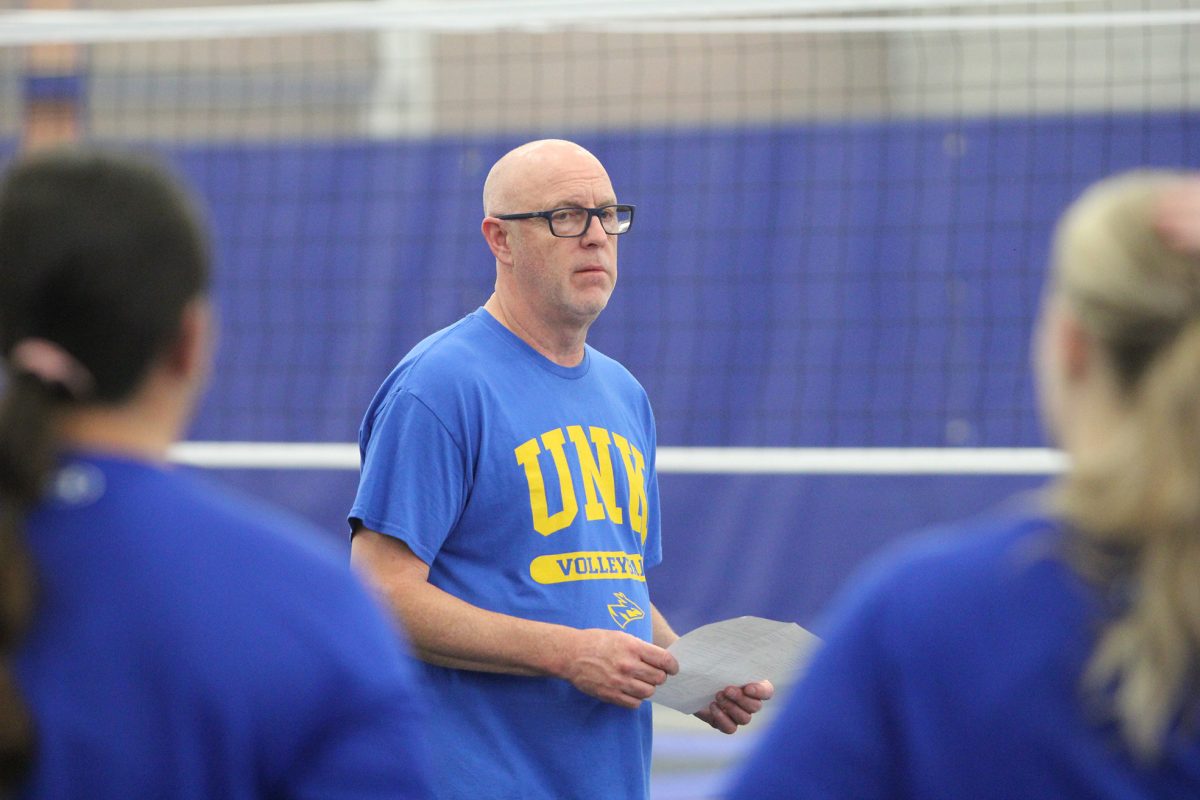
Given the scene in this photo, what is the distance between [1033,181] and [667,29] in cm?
203

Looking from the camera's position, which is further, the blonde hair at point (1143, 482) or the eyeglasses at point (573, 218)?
the eyeglasses at point (573, 218)

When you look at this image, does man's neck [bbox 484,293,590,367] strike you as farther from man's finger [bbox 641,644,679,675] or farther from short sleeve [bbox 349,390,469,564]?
man's finger [bbox 641,644,679,675]

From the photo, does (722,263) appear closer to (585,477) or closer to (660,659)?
(585,477)

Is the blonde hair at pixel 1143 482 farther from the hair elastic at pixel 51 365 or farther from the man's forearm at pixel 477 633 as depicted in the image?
the man's forearm at pixel 477 633

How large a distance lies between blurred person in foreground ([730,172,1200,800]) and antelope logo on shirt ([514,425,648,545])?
156cm

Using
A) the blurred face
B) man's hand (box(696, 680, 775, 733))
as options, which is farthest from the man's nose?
man's hand (box(696, 680, 775, 733))

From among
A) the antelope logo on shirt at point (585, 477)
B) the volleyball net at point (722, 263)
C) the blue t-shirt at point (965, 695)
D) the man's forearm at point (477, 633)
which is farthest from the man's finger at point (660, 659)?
the volleyball net at point (722, 263)

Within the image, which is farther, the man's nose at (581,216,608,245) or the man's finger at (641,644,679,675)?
the man's nose at (581,216,608,245)

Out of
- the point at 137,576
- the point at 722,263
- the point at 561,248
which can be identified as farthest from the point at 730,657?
the point at 722,263

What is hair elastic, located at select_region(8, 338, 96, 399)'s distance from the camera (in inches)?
53.3

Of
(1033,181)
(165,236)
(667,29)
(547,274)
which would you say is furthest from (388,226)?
(165,236)

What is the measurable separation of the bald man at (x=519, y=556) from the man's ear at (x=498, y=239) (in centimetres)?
14

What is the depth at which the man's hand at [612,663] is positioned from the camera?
284 cm

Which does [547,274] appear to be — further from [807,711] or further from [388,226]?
[388,226]
